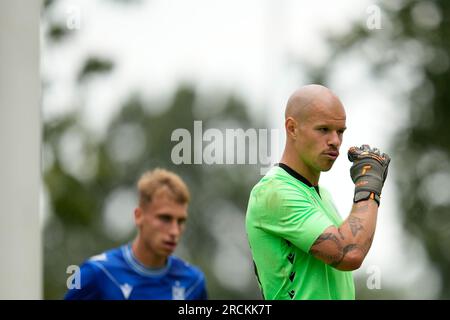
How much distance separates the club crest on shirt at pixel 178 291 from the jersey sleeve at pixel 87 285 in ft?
2.04

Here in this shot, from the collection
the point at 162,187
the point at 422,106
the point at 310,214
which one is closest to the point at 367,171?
the point at 310,214

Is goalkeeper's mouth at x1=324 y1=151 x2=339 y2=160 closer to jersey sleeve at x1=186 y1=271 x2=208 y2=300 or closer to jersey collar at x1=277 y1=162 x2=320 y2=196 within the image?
jersey collar at x1=277 y1=162 x2=320 y2=196

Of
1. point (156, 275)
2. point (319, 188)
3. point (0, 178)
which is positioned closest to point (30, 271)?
point (0, 178)

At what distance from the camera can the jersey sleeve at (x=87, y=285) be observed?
18.8 feet

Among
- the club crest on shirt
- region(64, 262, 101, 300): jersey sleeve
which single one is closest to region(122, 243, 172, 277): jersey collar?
the club crest on shirt

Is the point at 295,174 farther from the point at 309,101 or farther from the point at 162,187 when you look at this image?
the point at 162,187

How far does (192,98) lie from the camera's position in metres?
8.95

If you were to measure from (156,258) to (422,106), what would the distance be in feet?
11.1

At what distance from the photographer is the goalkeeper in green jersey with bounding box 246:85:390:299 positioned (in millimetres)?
3838

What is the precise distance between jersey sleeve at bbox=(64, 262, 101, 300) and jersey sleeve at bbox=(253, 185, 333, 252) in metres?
2.07

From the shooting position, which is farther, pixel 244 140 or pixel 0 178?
pixel 244 140

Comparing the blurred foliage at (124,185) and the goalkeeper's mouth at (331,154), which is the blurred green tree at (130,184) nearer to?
the blurred foliage at (124,185)
